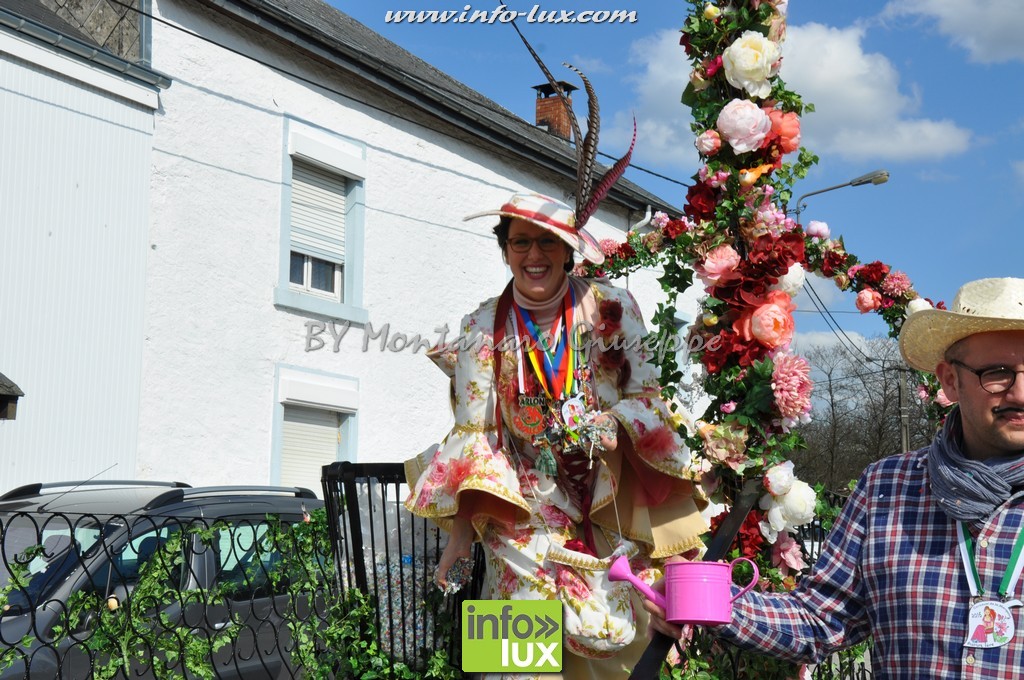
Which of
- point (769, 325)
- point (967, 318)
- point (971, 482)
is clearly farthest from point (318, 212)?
point (971, 482)

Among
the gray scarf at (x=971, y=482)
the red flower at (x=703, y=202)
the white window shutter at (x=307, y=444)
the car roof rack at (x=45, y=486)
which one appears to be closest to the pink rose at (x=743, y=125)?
the red flower at (x=703, y=202)

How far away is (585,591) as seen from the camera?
3.71 m

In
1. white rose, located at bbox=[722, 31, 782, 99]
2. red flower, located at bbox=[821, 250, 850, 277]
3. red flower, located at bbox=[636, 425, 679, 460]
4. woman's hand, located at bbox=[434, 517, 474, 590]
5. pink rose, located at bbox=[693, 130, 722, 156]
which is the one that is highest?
white rose, located at bbox=[722, 31, 782, 99]

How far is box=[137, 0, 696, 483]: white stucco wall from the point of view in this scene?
35.0ft

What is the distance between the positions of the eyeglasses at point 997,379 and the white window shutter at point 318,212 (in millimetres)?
10447

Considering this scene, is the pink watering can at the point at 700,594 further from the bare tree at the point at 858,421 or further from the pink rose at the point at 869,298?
the bare tree at the point at 858,421

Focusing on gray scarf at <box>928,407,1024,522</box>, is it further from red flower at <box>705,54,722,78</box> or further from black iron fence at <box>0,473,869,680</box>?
black iron fence at <box>0,473,869,680</box>

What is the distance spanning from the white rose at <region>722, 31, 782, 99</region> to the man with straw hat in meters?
1.24

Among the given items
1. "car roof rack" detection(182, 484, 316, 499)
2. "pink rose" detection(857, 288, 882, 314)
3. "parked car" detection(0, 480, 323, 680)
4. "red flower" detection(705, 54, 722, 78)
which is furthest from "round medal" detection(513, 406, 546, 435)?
"car roof rack" detection(182, 484, 316, 499)

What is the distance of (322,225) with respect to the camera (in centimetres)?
1259

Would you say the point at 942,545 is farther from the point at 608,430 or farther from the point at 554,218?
the point at 554,218

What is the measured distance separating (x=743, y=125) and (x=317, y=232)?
31.3ft

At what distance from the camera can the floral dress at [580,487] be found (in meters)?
3.73

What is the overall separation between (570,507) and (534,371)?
1.67ft
